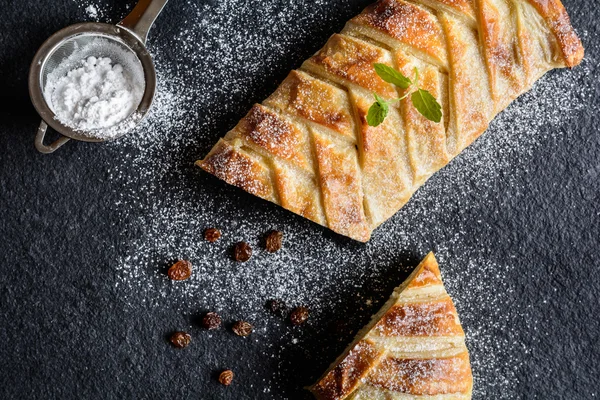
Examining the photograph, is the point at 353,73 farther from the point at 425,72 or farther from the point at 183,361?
the point at 183,361

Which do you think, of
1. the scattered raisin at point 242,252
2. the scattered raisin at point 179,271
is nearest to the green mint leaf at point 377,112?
the scattered raisin at point 242,252

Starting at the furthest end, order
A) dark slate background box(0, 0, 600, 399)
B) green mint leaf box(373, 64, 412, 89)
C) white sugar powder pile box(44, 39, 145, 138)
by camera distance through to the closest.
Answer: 1. dark slate background box(0, 0, 600, 399)
2. white sugar powder pile box(44, 39, 145, 138)
3. green mint leaf box(373, 64, 412, 89)

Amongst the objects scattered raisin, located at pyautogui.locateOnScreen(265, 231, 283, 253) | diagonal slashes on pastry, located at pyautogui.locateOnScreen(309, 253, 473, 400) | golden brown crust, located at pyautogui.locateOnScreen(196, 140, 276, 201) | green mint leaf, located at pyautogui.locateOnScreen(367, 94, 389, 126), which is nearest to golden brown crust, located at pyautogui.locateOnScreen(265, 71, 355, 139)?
green mint leaf, located at pyautogui.locateOnScreen(367, 94, 389, 126)

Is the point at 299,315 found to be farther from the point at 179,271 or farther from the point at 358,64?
the point at 358,64

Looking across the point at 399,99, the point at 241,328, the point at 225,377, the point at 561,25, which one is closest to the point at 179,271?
Result: the point at 241,328

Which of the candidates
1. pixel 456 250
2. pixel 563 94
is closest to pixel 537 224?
pixel 456 250

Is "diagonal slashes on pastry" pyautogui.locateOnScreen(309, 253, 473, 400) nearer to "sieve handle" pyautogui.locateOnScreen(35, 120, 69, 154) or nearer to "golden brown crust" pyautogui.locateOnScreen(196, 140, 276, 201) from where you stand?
"golden brown crust" pyautogui.locateOnScreen(196, 140, 276, 201)
